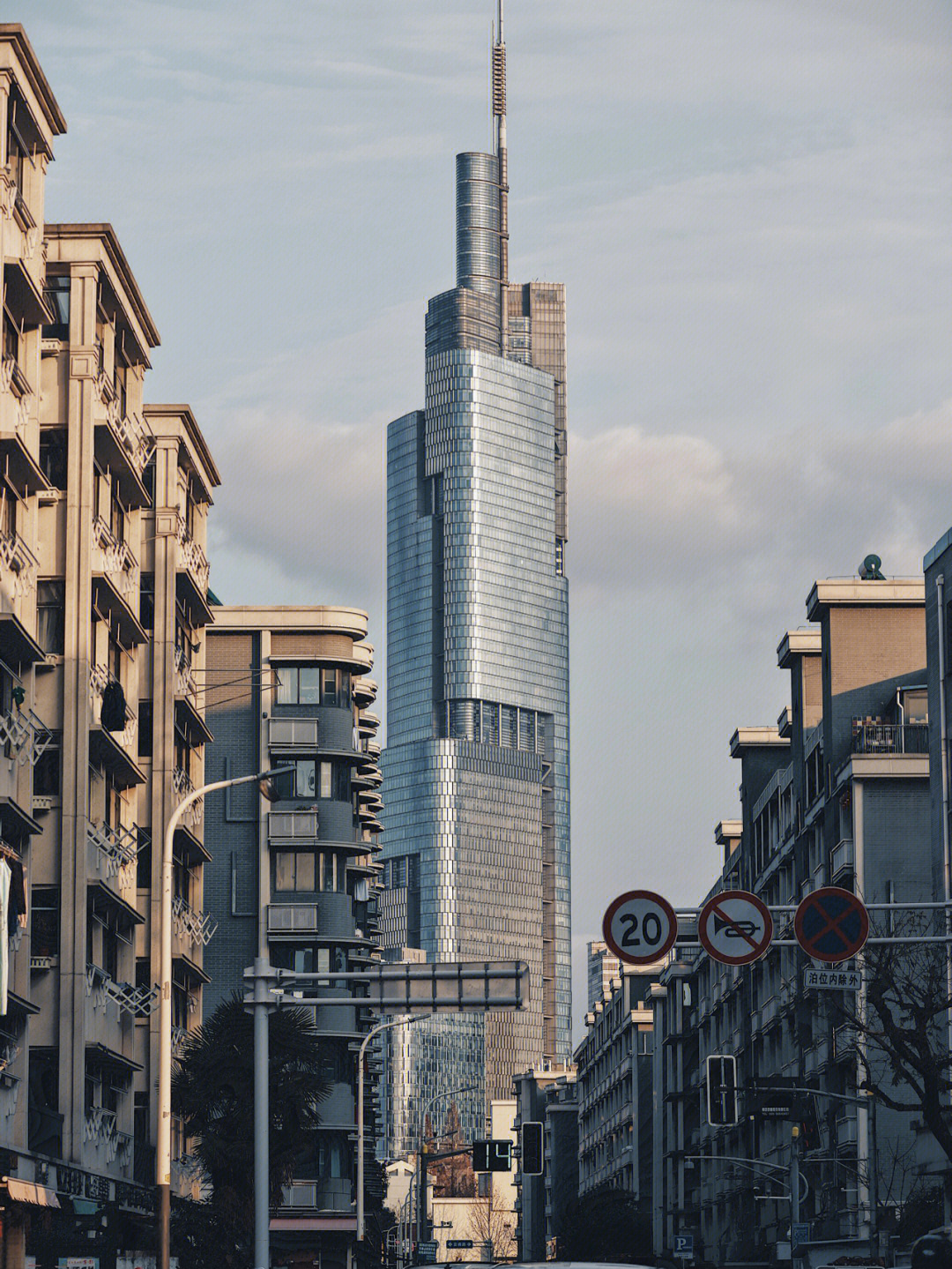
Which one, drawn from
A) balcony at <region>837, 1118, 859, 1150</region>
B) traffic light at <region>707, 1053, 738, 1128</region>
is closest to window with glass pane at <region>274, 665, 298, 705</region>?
traffic light at <region>707, 1053, 738, 1128</region>

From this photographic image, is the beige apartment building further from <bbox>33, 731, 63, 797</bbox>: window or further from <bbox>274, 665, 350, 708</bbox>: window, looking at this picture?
<bbox>274, 665, 350, 708</bbox>: window

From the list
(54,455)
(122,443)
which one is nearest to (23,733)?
(54,455)

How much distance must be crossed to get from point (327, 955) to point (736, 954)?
2770 inches

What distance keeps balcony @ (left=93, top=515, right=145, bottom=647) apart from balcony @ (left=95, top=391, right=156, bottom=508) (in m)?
1.73

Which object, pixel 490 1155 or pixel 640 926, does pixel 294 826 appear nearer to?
pixel 490 1155

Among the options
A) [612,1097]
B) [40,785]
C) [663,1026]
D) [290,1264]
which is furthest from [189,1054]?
[612,1097]

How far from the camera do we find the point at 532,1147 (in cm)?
6700

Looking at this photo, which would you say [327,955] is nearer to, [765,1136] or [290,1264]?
[290,1264]

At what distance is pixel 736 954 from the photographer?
84.5 ft

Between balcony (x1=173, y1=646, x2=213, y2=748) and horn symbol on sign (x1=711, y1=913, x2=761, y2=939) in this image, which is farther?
balcony (x1=173, y1=646, x2=213, y2=748)

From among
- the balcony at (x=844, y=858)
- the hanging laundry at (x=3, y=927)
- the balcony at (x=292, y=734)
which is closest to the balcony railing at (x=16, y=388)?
the hanging laundry at (x=3, y=927)

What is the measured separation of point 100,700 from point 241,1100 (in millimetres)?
11499

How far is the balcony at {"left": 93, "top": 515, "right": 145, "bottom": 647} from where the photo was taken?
56.2 m

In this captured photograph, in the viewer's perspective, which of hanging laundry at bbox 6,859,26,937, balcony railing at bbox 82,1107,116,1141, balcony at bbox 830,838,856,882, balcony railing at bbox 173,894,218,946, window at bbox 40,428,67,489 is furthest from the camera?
balcony at bbox 830,838,856,882
